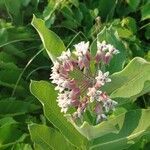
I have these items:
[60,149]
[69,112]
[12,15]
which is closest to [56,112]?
[69,112]

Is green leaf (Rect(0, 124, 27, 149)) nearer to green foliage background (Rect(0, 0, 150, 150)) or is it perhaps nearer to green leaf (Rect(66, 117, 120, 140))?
green foliage background (Rect(0, 0, 150, 150))

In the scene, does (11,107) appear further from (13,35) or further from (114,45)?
(114,45)

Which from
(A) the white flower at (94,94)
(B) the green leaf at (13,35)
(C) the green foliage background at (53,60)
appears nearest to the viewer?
(A) the white flower at (94,94)

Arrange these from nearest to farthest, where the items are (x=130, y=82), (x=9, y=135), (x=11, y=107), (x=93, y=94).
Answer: (x=93, y=94)
(x=130, y=82)
(x=9, y=135)
(x=11, y=107)

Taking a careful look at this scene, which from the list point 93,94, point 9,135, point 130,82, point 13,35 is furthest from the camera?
point 13,35

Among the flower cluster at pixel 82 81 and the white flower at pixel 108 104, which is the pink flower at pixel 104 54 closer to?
the flower cluster at pixel 82 81

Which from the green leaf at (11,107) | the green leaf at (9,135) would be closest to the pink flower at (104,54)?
the green leaf at (9,135)

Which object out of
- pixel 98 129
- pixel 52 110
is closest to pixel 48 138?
pixel 52 110
